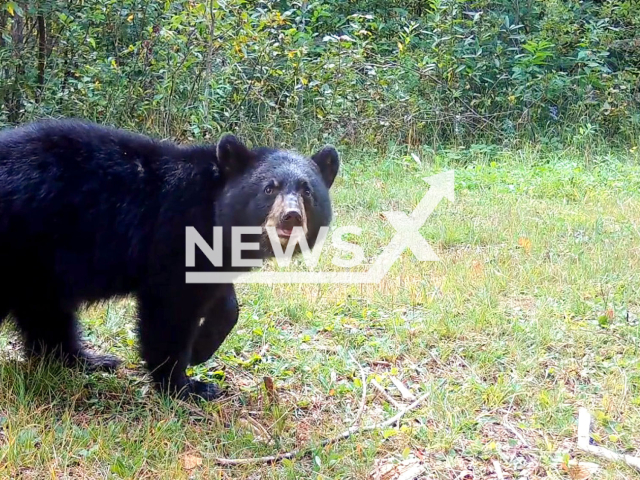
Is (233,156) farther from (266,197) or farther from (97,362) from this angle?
(97,362)

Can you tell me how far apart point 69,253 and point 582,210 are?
487cm

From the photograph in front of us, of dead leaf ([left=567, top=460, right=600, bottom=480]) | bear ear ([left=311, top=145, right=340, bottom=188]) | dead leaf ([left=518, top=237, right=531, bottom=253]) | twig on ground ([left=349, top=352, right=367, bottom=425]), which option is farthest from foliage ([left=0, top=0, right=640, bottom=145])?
dead leaf ([left=567, top=460, right=600, bottom=480])

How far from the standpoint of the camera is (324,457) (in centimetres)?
333

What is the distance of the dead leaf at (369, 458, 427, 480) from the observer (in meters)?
3.21

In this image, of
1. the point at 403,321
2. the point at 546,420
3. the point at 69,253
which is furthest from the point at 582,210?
the point at 69,253

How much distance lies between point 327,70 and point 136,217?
5854 millimetres

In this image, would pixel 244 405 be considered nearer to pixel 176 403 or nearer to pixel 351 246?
pixel 176 403

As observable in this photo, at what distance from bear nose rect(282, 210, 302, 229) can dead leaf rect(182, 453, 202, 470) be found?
118cm

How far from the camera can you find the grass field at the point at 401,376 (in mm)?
3314

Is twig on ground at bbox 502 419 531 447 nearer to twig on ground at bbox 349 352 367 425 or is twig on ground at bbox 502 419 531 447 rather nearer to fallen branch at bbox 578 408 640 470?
fallen branch at bbox 578 408 640 470

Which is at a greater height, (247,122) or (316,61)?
(316,61)

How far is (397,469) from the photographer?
3256mm

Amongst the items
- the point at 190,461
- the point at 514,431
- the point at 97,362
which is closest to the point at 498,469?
the point at 514,431

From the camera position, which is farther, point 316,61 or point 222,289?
point 316,61
